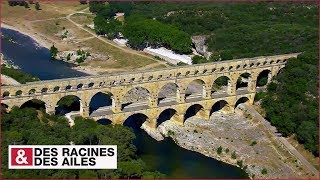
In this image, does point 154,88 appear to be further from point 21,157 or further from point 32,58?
point 32,58

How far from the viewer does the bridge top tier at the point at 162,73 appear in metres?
55.4

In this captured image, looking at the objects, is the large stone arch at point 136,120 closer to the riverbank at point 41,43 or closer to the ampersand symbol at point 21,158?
the riverbank at point 41,43

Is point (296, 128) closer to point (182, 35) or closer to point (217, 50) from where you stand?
point (217, 50)

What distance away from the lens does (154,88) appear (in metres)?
59.8

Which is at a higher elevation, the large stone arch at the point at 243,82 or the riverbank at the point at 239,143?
the large stone arch at the point at 243,82

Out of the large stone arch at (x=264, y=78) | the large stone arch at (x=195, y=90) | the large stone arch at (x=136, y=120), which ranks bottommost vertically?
the large stone arch at (x=136, y=120)

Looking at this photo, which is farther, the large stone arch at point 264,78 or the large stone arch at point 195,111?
the large stone arch at point 264,78

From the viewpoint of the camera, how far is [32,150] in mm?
41438

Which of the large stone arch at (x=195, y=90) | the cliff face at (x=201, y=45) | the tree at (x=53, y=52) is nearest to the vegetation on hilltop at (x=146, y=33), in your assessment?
the cliff face at (x=201, y=45)

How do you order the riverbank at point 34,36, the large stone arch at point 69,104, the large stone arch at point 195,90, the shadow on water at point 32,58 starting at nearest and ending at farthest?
the large stone arch at point 69,104
the large stone arch at point 195,90
the shadow on water at point 32,58
the riverbank at point 34,36

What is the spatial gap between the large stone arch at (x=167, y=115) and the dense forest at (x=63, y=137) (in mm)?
9794

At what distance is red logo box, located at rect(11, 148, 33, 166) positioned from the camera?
4178 centimetres

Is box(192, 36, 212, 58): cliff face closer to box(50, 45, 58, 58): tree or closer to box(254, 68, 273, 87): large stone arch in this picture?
box(254, 68, 273, 87): large stone arch

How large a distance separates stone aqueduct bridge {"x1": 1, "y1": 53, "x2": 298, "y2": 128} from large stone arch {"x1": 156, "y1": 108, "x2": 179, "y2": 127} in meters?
0.14
